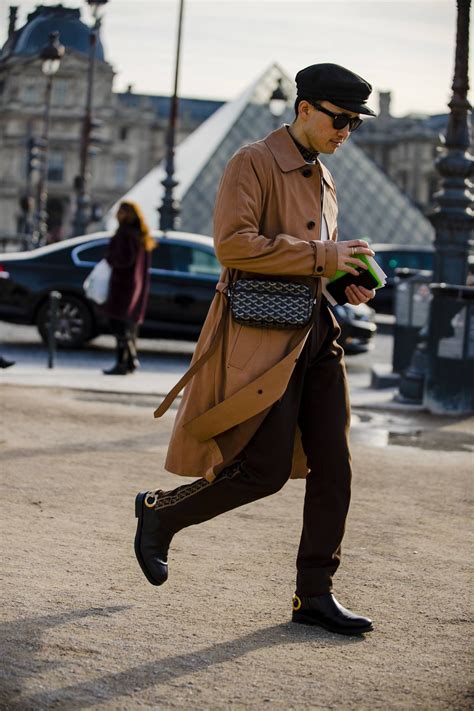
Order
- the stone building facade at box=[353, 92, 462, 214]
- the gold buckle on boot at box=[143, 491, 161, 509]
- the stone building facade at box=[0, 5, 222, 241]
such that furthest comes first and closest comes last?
the stone building facade at box=[353, 92, 462, 214] → the stone building facade at box=[0, 5, 222, 241] → the gold buckle on boot at box=[143, 491, 161, 509]

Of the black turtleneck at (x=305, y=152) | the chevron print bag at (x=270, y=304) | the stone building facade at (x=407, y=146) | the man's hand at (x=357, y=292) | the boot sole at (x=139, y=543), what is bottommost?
the boot sole at (x=139, y=543)

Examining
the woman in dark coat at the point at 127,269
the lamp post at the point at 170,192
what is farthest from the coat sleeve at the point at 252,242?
the lamp post at the point at 170,192

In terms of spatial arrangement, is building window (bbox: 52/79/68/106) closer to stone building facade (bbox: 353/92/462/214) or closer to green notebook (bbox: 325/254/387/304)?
stone building facade (bbox: 353/92/462/214)

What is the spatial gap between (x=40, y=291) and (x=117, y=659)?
11197 millimetres

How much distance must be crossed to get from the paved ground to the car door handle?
23.2 feet


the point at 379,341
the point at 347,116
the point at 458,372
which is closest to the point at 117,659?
the point at 347,116

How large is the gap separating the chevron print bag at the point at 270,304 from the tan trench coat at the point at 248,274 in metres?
0.03

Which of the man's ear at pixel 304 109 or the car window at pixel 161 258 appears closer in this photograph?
the man's ear at pixel 304 109

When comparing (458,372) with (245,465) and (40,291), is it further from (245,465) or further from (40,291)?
(245,465)

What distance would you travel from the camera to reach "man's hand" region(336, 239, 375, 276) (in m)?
4.16

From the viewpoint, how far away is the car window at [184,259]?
591 inches

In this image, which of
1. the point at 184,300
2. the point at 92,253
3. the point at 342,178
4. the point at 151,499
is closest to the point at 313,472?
the point at 151,499

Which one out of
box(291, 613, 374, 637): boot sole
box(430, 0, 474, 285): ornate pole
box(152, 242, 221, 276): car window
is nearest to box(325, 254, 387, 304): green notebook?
box(291, 613, 374, 637): boot sole

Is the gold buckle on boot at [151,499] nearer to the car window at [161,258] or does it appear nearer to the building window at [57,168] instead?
the car window at [161,258]
